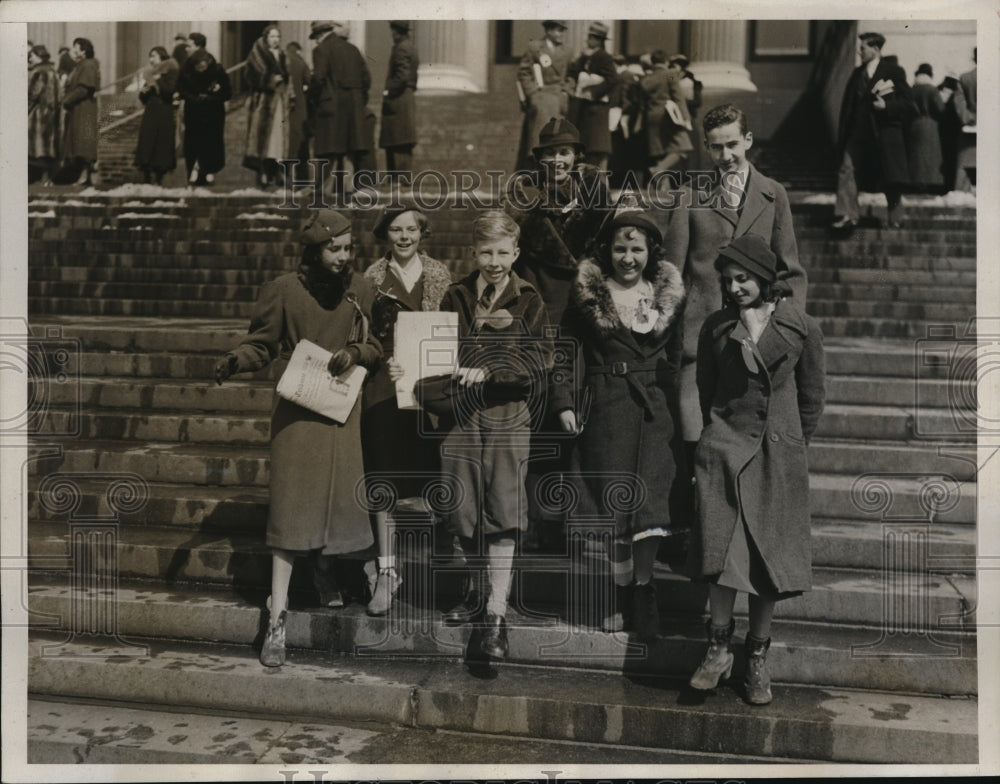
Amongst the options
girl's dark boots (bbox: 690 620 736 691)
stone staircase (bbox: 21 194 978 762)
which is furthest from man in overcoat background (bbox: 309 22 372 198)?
girl's dark boots (bbox: 690 620 736 691)

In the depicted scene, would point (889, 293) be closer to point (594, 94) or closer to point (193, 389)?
point (594, 94)

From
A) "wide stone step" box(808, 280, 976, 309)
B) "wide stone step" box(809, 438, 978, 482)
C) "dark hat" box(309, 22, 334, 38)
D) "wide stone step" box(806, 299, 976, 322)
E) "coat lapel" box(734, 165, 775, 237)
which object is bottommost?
"wide stone step" box(809, 438, 978, 482)

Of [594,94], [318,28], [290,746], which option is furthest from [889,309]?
[290,746]

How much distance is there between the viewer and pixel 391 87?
708 cm

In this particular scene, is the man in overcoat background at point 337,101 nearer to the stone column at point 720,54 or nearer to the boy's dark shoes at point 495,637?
the stone column at point 720,54

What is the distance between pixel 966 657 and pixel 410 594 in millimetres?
2601

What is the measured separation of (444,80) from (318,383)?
2.78 metres

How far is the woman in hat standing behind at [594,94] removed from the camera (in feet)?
21.9

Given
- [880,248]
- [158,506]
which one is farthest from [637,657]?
[880,248]

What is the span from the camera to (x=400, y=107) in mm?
7012

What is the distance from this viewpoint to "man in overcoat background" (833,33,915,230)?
6867mm

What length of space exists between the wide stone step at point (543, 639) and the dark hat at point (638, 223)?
1.80 meters

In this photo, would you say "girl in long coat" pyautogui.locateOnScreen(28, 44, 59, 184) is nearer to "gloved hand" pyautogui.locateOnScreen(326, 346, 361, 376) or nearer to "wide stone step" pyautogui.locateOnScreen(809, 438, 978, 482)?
"gloved hand" pyautogui.locateOnScreen(326, 346, 361, 376)

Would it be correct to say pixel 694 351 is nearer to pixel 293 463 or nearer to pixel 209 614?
pixel 293 463
